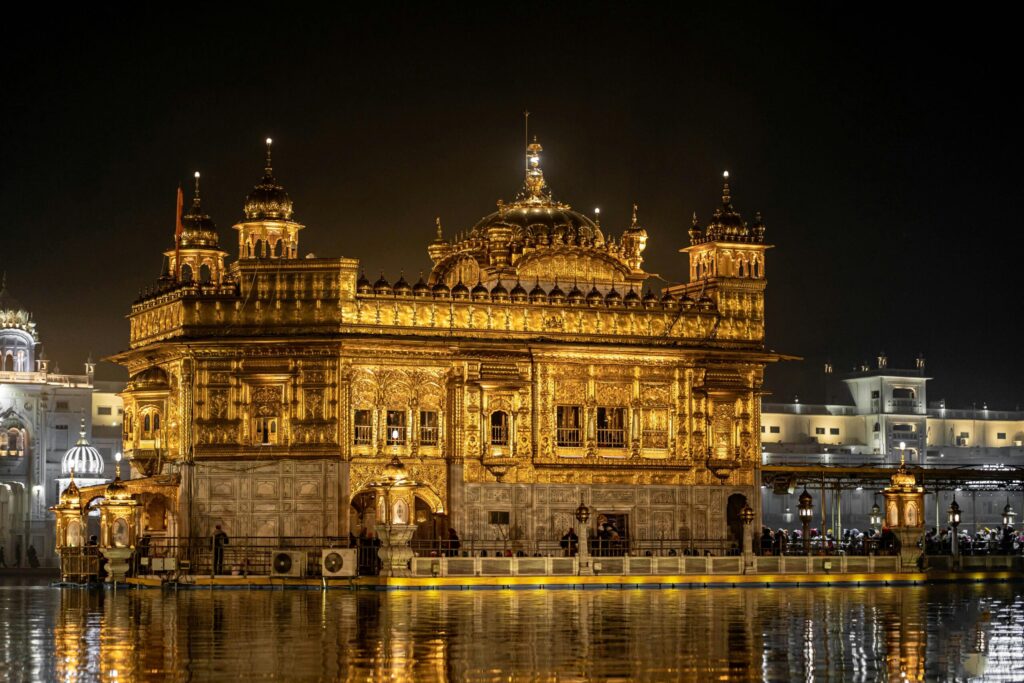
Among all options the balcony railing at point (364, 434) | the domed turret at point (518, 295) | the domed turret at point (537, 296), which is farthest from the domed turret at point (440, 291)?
the balcony railing at point (364, 434)

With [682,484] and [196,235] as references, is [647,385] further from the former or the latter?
[196,235]

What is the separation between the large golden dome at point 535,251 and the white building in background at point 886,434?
157ft

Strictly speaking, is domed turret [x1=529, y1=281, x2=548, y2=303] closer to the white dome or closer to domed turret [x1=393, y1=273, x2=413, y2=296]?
domed turret [x1=393, y1=273, x2=413, y2=296]

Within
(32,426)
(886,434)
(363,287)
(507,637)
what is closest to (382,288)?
(363,287)

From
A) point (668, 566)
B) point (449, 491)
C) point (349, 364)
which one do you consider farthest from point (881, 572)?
point (349, 364)

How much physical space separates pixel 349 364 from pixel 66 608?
14559mm

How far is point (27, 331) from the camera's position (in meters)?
82.5

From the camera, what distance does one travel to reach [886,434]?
10725 centimetres

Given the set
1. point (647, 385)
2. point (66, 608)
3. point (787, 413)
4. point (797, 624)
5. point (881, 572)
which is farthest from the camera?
point (787, 413)

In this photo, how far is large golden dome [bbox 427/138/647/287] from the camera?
51.9 metres

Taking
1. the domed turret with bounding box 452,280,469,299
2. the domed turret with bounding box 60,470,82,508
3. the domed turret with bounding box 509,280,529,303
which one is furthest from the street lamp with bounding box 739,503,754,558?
the domed turret with bounding box 60,470,82,508

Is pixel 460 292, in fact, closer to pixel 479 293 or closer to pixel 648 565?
pixel 479 293

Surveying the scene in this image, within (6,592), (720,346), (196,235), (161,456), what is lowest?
(6,592)

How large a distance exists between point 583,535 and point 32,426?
146 feet
